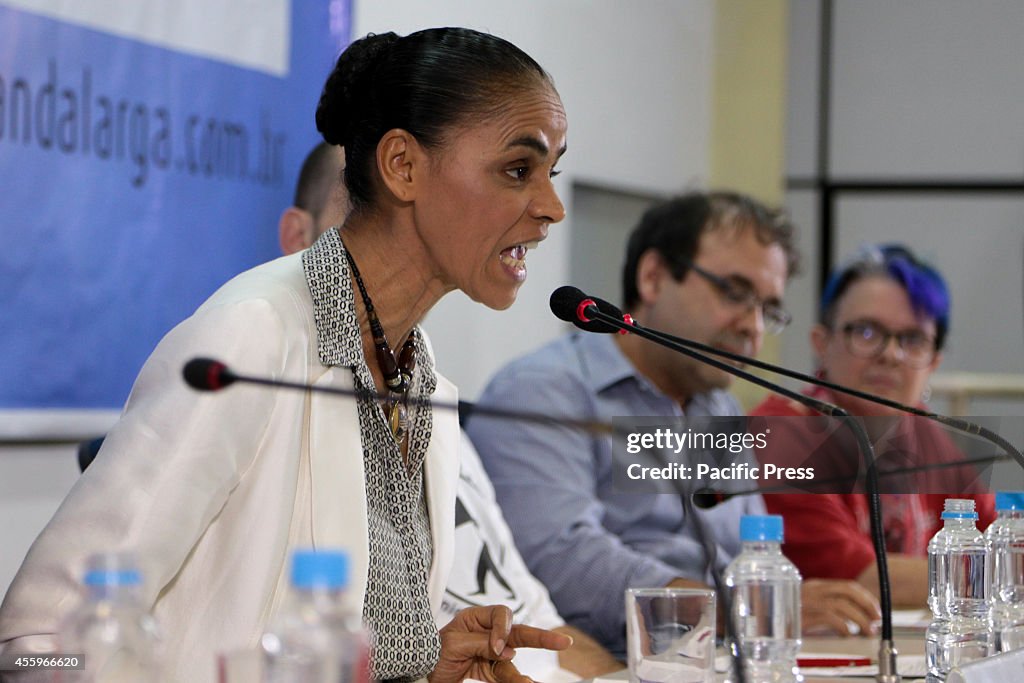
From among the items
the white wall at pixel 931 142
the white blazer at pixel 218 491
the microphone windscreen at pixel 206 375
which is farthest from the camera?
the white wall at pixel 931 142

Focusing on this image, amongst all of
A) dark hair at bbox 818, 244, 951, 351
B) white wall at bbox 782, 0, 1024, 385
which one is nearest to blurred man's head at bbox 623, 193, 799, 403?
dark hair at bbox 818, 244, 951, 351

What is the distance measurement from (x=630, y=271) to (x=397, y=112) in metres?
1.43

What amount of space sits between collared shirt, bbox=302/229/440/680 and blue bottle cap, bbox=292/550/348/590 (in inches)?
27.5

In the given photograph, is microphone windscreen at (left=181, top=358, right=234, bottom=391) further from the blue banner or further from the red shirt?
the red shirt

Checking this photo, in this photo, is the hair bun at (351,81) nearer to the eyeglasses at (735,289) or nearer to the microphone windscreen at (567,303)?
the microphone windscreen at (567,303)

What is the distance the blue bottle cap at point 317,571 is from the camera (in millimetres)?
770

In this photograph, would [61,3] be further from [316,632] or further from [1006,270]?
[1006,270]

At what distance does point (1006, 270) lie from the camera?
502cm

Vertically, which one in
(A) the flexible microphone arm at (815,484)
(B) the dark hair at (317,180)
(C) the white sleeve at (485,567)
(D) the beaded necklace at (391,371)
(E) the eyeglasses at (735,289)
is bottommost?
(C) the white sleeve at (485,567)

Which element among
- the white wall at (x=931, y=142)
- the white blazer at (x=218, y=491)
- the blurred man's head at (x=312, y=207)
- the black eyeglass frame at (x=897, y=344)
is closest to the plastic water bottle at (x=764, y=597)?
the white blazer at (x=218, y=491)

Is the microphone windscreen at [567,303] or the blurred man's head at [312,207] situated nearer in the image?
the microphone windscreen at [567,303]

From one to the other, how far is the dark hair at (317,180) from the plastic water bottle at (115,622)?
5.16 ft

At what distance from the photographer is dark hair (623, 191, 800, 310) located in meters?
2.88

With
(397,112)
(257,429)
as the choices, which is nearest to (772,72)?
(397,112)
